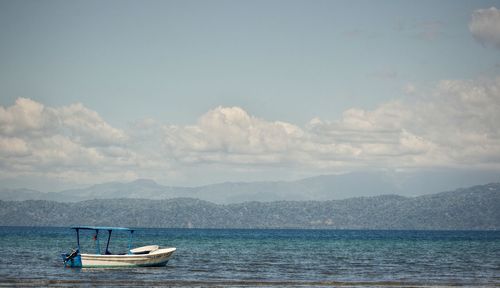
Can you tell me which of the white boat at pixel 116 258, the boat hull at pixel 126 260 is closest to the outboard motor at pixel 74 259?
the white boat at pixel 116 258

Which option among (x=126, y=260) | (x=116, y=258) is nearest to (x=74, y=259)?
(x=116, y=258)

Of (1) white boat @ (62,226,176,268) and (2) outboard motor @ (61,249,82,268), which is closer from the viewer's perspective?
(1) white boat @ (62,226,176,268)

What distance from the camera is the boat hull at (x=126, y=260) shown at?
79062 millimetres

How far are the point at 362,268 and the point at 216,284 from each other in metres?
26.2

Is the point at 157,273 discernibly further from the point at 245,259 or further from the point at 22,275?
the point at 245,259

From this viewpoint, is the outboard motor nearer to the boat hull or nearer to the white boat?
the white boat

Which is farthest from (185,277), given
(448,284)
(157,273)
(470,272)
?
(470,272)

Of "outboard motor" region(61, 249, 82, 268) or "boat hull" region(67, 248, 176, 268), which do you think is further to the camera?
"outboard motor" region(61, 249, 82, 268)

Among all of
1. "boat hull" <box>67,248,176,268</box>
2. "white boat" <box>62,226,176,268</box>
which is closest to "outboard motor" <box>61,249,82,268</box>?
"white boat" <box>62,226,176,268</box>

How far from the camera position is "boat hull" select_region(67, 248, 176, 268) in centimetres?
7906

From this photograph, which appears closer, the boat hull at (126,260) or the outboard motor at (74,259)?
the boat hull at (126,260)

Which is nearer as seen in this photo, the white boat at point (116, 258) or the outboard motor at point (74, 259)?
the white boat at point (116, 258)

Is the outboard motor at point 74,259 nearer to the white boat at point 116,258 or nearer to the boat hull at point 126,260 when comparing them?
the white boat at point 116,258

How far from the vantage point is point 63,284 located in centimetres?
6112
